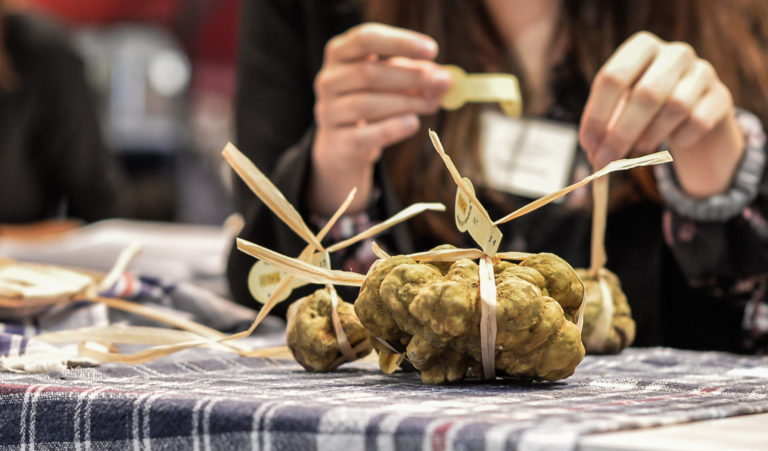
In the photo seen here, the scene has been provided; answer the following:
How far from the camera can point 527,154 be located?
98cm

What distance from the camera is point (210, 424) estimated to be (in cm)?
35

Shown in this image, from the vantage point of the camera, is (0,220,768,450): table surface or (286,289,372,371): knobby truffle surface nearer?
(0,220,768,450): table surface

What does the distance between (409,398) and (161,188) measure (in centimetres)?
304

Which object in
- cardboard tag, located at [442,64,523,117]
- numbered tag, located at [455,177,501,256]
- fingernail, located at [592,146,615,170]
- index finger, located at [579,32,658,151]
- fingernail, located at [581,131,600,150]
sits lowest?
numbered tag, located at [455,177,501,256]

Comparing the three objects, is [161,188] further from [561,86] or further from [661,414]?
[661,414]

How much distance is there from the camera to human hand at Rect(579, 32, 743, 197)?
0.59 m

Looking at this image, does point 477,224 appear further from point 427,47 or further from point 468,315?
point 427,47

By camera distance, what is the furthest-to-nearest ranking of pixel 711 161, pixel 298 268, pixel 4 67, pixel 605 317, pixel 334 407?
pixel 4 67, pixel 711 161, pixel 605 317, pixel 298 268, pixel 334 407

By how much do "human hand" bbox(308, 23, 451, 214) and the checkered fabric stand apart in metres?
0.34

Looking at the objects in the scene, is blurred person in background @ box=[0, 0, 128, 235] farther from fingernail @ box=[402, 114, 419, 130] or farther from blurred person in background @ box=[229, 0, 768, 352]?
fingernail @ box=[402, 114, 419, 130]

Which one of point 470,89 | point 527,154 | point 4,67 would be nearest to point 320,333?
point 470,89

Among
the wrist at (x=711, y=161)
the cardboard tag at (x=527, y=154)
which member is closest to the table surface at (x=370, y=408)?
the wrist at (x=711, y=161)

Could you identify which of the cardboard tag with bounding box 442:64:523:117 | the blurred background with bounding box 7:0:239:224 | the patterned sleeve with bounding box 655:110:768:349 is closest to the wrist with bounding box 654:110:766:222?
the patterned sleeve with bounding box 655:110:768:349

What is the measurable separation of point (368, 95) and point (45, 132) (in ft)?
4.84
